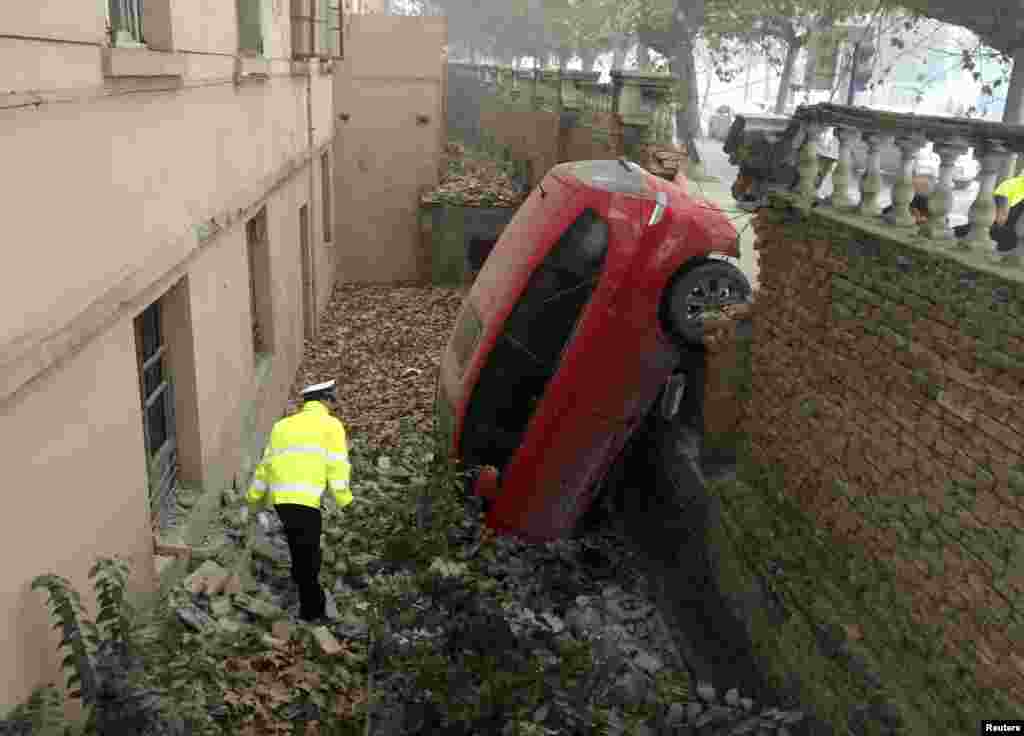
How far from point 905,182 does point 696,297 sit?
2.71 metres

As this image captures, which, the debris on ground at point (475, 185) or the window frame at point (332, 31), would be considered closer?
the window frame at point (332, 31)

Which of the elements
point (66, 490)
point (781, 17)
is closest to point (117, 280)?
point (66, 490)

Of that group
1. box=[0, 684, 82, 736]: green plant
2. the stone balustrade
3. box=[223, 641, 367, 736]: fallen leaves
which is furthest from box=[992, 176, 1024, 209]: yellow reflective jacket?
box=[0, 684, 82, 736]: green plant

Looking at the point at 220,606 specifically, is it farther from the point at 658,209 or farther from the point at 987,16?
the point at 987,16

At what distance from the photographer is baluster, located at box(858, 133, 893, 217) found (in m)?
5.30

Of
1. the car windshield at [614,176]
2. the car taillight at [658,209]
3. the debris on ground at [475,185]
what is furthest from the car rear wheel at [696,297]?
the debris on ground at [475,185]

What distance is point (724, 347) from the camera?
23.2 ft

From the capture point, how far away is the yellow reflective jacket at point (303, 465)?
19.5 ft

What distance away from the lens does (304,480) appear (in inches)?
235

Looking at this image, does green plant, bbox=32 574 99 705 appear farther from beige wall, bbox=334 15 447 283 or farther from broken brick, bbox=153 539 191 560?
beige wall, bbox=334 15 447 283

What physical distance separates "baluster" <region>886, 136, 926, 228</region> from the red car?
2.55 meters

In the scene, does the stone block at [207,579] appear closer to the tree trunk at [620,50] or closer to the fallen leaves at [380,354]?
the fallen leaves at [380,354]

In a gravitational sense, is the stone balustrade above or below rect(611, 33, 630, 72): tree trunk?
below

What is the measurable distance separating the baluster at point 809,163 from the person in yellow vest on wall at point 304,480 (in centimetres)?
360
